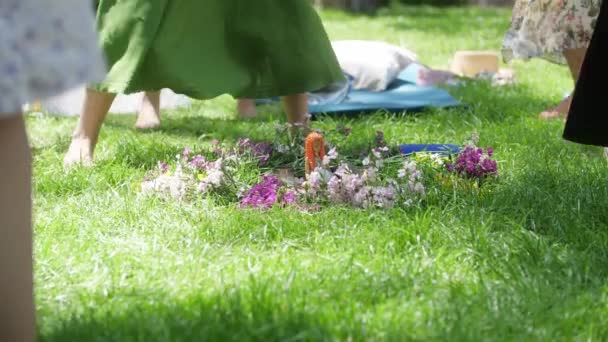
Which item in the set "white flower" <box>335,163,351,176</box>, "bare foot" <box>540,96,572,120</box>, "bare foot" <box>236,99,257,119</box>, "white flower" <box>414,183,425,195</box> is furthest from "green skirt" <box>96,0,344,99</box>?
"bare foot" <box>540,96,572,120</box>

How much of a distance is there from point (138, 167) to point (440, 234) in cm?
125

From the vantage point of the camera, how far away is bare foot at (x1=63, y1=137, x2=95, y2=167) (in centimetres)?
326

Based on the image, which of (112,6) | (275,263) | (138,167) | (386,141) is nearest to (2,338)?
(275,263)

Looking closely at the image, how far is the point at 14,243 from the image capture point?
157 centimetres

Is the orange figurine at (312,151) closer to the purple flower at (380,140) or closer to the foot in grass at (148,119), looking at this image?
the purple flower at (380,140)

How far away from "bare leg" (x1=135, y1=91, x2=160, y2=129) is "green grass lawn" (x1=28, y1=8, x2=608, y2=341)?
0.71 m

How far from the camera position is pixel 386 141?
141 inches

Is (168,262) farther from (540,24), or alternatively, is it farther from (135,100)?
(135,100)

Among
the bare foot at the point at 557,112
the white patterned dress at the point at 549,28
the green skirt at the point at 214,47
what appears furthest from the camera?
the bare foot at the point at 557,112

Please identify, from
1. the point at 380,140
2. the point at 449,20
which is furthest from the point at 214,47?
the point at 449,20

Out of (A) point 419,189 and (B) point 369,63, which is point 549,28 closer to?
(B) point 369,63

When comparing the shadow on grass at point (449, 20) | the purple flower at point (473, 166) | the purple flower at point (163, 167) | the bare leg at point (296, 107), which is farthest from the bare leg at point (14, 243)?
the shadow on grass at point (449, 20)

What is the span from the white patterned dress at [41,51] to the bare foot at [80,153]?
67.6 inches

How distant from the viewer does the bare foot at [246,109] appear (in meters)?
4.48
